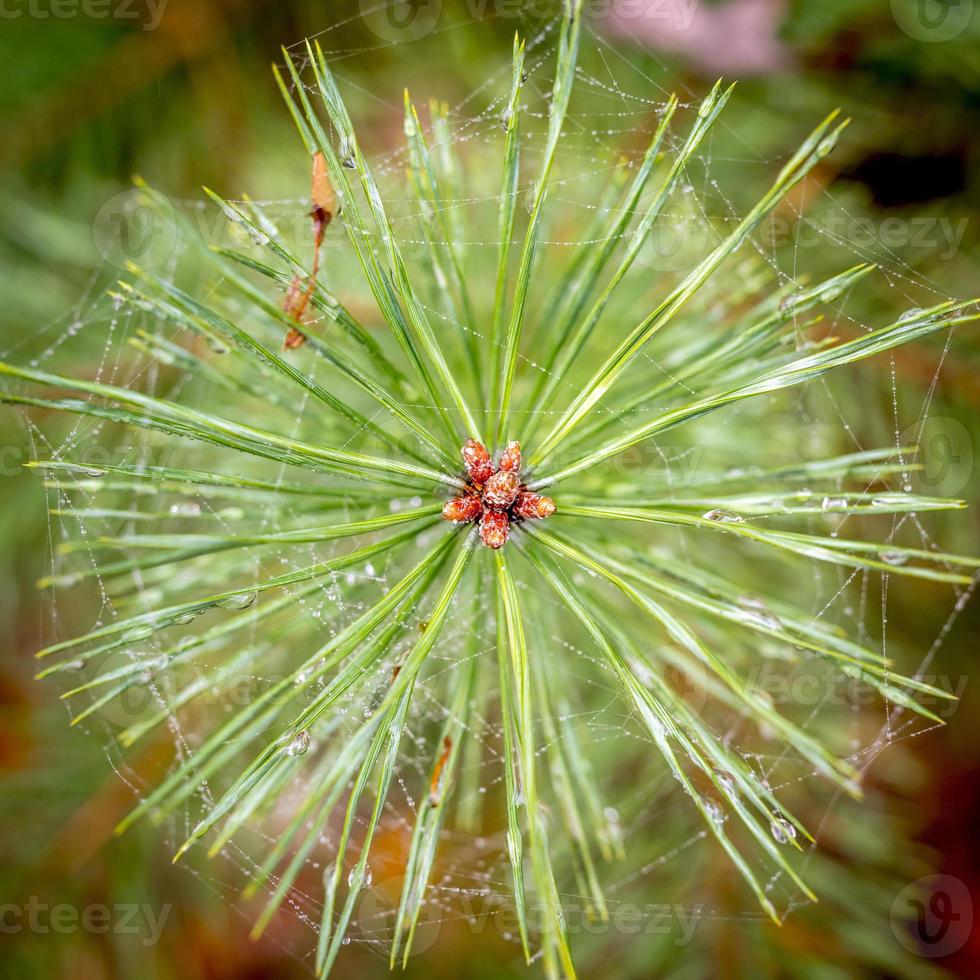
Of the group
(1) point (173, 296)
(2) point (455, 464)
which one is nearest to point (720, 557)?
(2) point (455, 464)

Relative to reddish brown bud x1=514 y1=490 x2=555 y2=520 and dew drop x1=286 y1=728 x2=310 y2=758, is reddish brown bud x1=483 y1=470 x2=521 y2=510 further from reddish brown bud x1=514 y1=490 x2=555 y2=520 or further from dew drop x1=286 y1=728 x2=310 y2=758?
dew drop x1=286 y1=728 x2=310 y2=758

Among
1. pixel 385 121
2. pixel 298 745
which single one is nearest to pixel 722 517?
pixel 298 745

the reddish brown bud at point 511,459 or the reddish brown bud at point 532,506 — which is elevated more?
the reddish brown bud at point 511,459

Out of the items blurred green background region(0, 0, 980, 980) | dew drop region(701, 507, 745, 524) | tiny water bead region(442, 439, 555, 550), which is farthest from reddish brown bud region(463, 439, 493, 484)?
blurred green background region(0, 0, 980, 980)

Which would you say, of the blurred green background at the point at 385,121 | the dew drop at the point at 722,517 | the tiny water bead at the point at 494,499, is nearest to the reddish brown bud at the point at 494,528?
the tiny water bead at the point at 494,499

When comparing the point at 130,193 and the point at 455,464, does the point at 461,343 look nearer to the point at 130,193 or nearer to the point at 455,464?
the point at 455,464

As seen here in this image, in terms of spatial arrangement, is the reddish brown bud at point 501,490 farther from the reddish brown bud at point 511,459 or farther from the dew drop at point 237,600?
the dew drop at point 237,600

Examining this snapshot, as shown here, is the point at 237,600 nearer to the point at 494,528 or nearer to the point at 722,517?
the point at 494,528
